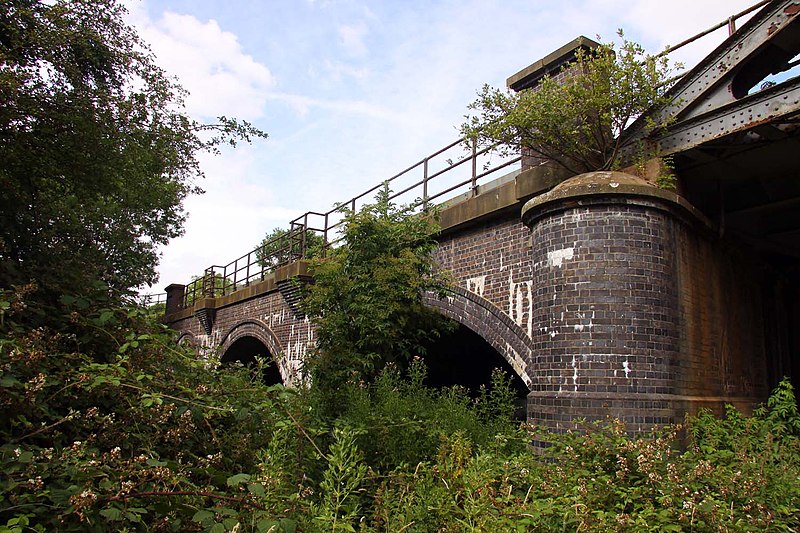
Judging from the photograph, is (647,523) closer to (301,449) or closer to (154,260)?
(301,449)

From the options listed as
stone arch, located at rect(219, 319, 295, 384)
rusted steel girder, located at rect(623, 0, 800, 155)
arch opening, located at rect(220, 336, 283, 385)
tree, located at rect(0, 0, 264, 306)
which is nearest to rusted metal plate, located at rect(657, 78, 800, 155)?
rusted steel girder, located at rect(623, 0, 800, 155)

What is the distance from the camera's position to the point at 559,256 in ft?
19.7

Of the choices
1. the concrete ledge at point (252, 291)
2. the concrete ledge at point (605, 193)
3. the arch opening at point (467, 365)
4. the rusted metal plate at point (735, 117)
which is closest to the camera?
the rusted metal plate at point (735, 117)

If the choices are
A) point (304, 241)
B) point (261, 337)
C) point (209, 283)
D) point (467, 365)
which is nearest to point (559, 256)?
point (467, 365)

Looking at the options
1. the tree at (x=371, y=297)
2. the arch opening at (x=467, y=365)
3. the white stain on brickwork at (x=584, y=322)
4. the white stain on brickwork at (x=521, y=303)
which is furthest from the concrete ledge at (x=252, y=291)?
the white stain on brickwork at (x=584, y=322)

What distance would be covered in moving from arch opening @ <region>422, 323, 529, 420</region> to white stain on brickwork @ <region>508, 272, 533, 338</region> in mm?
4289

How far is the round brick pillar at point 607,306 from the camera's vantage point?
A: 17.9 ft

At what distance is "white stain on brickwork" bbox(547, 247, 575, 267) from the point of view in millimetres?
5922

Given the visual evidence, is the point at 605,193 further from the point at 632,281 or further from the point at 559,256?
the point at 632,281

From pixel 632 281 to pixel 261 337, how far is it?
1158 cm

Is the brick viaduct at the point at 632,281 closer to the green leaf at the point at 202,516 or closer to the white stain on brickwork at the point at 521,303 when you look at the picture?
the white stain on brickwork at the point at 521,303

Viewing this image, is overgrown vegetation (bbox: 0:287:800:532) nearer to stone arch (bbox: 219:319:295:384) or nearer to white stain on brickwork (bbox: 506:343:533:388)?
white stain on brickwork (bbox: 506:343:533:388)

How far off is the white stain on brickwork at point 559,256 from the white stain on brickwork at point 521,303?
1.05 metres

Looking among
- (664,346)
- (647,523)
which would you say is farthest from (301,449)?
(664,346)
